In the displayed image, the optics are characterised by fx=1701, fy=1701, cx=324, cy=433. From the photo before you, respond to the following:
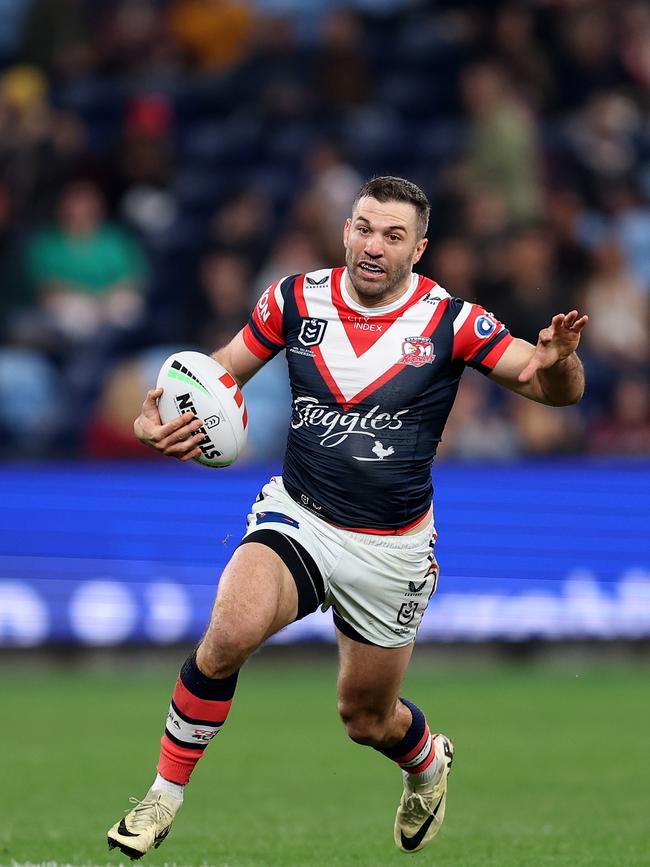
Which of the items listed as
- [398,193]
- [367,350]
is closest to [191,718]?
[367,350]

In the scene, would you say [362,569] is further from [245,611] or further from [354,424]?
[245,611]

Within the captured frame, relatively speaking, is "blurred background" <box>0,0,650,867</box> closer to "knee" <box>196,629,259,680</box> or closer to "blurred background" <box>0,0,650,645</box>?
"blurred background" <box>0,0,650,645</box>

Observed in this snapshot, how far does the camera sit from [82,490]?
13.3 meters

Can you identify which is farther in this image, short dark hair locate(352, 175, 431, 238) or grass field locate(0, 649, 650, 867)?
grass field locate(0, 649, 650, 867)

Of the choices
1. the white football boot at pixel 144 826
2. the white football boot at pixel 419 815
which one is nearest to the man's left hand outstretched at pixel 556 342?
the white football boot at pixel 419 815

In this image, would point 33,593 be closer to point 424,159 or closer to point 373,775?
point 373,775

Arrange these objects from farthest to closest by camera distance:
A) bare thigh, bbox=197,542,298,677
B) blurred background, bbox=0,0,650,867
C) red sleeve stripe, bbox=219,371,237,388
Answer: blurred background, bbox=0,0,650,867
red sleeve stripe, bbox=219,371,237,388
bare thigh, bbox=197,542,298,677

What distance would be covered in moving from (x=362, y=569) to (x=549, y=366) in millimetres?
1062

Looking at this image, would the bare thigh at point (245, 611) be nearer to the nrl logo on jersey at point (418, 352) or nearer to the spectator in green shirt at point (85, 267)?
the nrl logo on jersey at point (418, 352)

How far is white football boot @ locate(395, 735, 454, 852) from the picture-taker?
7070 mm

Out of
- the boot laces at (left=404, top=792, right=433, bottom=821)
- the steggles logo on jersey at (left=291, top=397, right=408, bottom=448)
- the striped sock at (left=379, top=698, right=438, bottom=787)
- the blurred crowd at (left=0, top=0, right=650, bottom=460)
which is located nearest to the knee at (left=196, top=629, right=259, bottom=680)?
the steggles logo on jersey at (left=291, top=397, right=408, bottom=448)

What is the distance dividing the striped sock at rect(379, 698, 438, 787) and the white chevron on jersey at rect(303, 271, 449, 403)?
56.9 inches

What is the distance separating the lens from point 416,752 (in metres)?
7.12

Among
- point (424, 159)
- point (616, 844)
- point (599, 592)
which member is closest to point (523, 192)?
point (424, 159)
